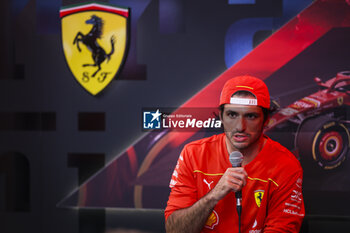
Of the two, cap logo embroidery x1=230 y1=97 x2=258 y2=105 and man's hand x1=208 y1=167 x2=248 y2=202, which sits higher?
cap logo embroidery x1=230 y1=97 x2=258 y2=105

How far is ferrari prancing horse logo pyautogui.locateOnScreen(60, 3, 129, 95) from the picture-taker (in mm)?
2039

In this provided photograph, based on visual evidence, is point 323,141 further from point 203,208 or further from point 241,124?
point 203,208

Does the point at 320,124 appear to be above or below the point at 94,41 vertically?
below

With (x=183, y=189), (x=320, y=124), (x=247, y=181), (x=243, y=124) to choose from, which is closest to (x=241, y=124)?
(x=243, y=124)

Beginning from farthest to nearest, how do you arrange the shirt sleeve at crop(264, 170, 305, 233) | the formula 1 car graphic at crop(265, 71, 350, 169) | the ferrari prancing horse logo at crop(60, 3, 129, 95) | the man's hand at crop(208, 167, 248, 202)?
the ferrari prancing horse logo at crop(60, 3, 129, 95), the formula 1 car graphic at crop(265, 71, 350, 169), the shirt sleeve at crop(264, 170, 305, 233), the man's hand at crop(208, 167, 248, 202)

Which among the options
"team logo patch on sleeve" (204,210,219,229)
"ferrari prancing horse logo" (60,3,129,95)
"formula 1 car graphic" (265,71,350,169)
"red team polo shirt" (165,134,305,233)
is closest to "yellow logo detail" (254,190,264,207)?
"red team polo shirt" (165,134,305,233)

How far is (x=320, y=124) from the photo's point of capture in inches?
76.9

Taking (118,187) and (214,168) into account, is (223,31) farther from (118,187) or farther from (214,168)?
(118,187)

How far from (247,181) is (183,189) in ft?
0.95

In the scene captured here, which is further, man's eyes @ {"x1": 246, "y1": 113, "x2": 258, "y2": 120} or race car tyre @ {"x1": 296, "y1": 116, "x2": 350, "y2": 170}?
race car tyre @ {"x1": 296, "y1": 116, "x2": 350, "y2": 170}

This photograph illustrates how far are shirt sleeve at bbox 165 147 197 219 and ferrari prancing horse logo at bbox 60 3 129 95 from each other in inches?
28.2

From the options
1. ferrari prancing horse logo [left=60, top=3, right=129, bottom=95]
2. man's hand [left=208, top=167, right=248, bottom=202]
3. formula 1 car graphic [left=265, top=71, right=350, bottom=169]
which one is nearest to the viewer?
man's hand [left=208, top=167, right=248, bottom=202]

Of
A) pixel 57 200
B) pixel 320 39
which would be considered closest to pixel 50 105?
pixel 57 200

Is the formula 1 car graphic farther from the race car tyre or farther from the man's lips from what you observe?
the man's lips
